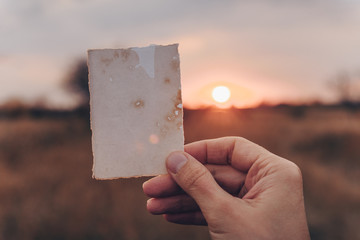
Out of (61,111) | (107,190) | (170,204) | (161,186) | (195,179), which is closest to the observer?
(195,179)

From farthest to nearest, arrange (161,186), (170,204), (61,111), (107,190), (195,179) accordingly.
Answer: (61,111) → (107,190) → (170,204) → (161,186) → (195,179)

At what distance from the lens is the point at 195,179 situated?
1.86m

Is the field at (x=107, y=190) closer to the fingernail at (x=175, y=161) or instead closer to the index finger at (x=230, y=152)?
the index finger at (x=230, y=152)

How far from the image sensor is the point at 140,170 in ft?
6.33

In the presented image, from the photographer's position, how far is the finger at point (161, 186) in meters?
2.48

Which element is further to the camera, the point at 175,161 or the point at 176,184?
the point at 176,184

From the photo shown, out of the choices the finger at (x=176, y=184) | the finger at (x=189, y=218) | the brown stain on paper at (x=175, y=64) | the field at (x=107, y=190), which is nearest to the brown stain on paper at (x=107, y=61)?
the brown stain on paper at (x=175, y=64)

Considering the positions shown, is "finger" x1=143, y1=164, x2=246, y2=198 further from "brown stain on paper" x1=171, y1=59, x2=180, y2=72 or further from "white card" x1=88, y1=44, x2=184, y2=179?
"brown stain on paper" x1=171, y1=59, x2=180, y2=72

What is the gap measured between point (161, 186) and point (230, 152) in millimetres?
667

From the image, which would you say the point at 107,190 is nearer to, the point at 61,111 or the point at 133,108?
the point at 133,108

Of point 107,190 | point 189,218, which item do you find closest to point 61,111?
point 107,190

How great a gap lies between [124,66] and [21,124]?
12548 millimetres

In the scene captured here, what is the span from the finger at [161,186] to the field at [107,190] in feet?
8.66

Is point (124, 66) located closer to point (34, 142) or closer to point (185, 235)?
point (185, 235)
